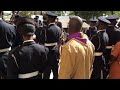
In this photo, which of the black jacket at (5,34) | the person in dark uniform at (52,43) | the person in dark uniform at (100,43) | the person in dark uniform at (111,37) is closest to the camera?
the black jacket at (5,34)

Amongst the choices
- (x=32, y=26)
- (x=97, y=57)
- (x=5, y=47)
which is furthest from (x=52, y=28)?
(x=32, y=26)

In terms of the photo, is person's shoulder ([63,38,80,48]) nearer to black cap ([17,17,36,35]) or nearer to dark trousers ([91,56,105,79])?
black cap ([17,17,36,35])

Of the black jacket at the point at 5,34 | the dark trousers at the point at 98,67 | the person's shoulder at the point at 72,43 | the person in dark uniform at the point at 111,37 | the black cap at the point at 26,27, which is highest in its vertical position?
the black cap at the point at 26,27

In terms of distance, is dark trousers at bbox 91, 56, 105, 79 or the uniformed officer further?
dark trousers at bbox 91, 56, 105, 79

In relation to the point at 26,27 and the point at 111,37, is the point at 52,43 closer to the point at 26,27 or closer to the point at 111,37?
the point at 111,37

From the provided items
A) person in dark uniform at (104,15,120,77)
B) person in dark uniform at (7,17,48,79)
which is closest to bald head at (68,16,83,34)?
person in dark uniform at (7,17,48,79)

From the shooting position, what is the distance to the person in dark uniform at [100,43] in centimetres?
546

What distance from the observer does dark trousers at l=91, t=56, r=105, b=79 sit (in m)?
5.66

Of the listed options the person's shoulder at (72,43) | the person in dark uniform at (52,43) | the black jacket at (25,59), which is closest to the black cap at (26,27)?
the black jacket at (25,59)

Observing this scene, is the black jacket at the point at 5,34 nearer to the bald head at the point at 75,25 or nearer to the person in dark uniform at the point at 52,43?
the person in dark uniform at the point at 52,43

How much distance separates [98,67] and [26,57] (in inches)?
99.8

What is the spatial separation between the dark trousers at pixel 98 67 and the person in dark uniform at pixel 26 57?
213 centimetres
